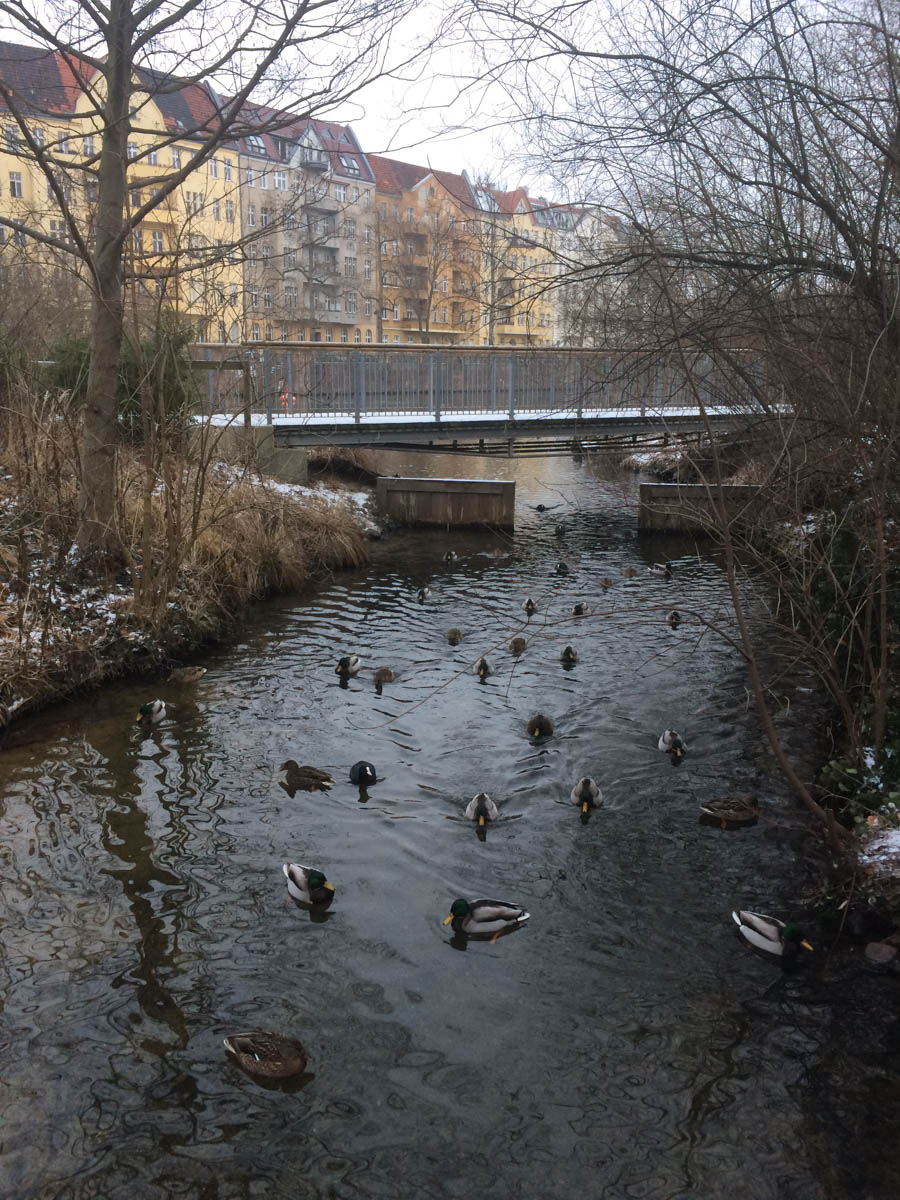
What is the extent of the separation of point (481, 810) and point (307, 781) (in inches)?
64.1

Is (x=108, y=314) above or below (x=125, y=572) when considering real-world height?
above

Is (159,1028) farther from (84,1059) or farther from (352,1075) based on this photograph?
(352,1075)

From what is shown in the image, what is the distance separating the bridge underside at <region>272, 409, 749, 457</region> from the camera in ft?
65.1

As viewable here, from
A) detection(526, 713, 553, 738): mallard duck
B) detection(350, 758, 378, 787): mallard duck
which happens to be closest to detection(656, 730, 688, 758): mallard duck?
detection(526, 713, 553, 738): mallard duck

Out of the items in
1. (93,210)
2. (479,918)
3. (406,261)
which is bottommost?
(479,918)

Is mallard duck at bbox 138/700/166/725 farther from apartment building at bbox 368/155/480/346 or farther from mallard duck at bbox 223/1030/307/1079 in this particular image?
apartment building at bbox 368/155/480/346

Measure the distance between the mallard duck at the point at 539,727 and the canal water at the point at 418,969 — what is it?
0.14 meters

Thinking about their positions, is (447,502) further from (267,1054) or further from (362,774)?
(267,1054)

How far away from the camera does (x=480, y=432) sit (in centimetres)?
2248

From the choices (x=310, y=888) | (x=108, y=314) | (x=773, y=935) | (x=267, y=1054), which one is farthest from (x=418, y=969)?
(x=108, y=314)

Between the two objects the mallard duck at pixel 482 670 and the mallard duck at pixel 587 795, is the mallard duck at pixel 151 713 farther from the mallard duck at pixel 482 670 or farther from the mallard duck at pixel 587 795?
the mallard duck at pixel 587 795

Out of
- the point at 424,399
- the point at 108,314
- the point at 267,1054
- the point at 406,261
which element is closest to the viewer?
the point at 267,1054

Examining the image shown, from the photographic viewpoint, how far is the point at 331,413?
21.1m

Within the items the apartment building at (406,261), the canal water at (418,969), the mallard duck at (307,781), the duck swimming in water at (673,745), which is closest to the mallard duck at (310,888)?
the canal water at (418,969)
